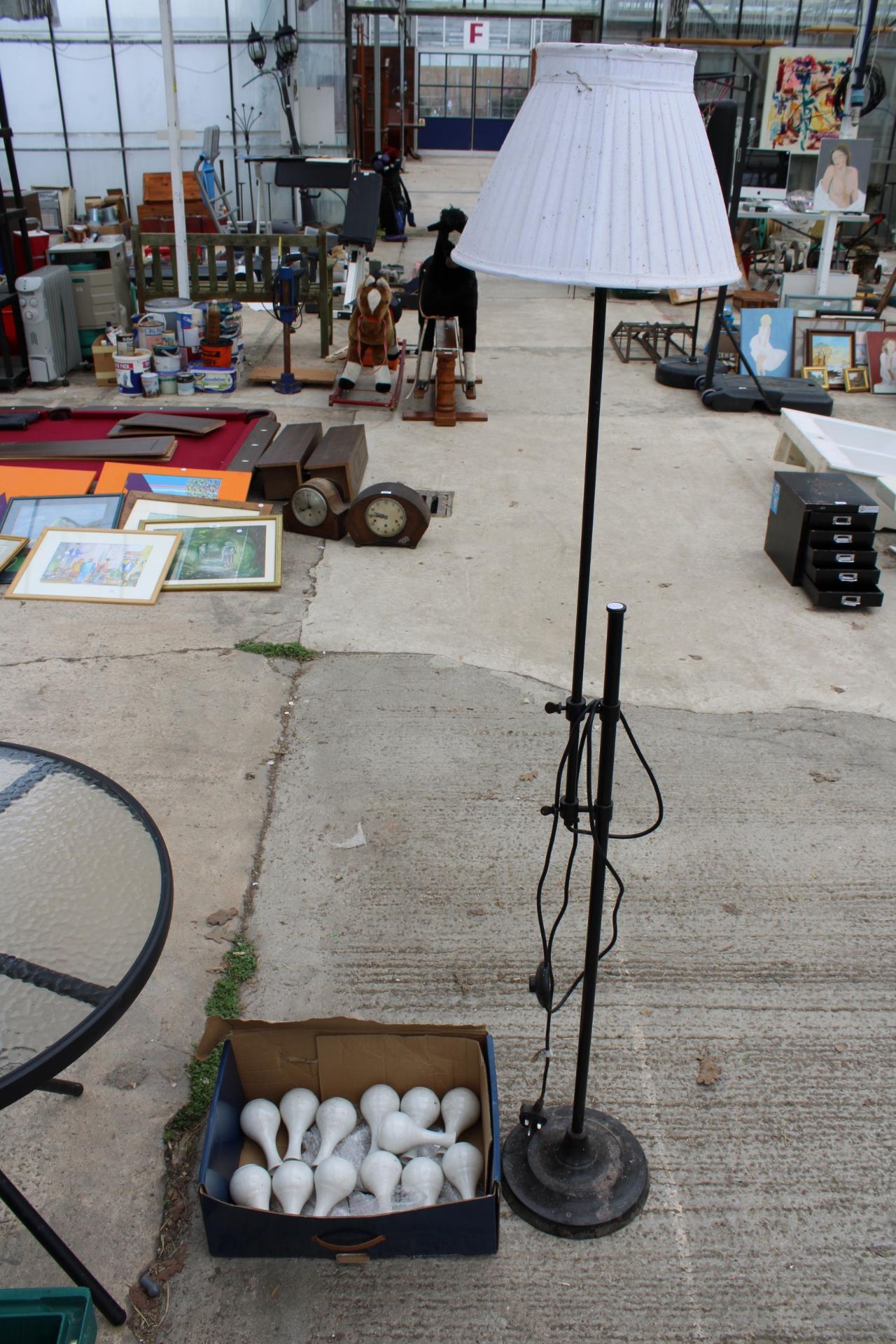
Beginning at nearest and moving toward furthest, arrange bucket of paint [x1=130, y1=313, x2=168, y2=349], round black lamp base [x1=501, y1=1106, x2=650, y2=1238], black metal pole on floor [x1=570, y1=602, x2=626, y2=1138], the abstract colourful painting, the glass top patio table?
the glass top patio table < black metal pole on floor [x1=570, y1=602, x2=626, y2=1138] < round black lamp base [x1=501, y1=1106, x2=650, y2=1238] < bucket of paint [x1=130, y1=313, x2=168, y2=349] < the abstract colourful painting

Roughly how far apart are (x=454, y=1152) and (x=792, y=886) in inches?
70.3

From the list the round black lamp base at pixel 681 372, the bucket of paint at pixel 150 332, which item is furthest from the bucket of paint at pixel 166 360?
the round black lamp base at pixel 681 372

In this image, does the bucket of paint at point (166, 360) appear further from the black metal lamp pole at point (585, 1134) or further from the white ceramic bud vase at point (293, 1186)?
the white ceramic bud vase at point (293, 1186)

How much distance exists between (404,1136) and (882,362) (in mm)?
9499

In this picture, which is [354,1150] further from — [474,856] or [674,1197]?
[474,856]

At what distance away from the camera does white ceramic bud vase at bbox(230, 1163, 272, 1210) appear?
248cm

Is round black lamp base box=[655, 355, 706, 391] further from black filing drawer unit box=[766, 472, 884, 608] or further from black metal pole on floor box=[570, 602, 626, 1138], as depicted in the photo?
black metal pole on floor box=[570, 602, 626, 1138]

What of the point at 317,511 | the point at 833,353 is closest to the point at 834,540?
the point at 317,511

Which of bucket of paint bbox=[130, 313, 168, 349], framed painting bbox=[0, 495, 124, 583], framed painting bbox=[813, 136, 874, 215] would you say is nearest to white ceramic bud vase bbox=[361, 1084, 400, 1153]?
framed painting bbox=[0, 495, 124, 583]

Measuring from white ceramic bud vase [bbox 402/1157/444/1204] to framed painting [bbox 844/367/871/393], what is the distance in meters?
9.31

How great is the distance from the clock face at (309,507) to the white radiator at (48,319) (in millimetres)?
4358

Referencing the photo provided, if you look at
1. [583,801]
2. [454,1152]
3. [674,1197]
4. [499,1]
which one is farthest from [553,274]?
[499,1]

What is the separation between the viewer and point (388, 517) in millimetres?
6375

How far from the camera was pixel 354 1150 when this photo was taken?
105 inches
